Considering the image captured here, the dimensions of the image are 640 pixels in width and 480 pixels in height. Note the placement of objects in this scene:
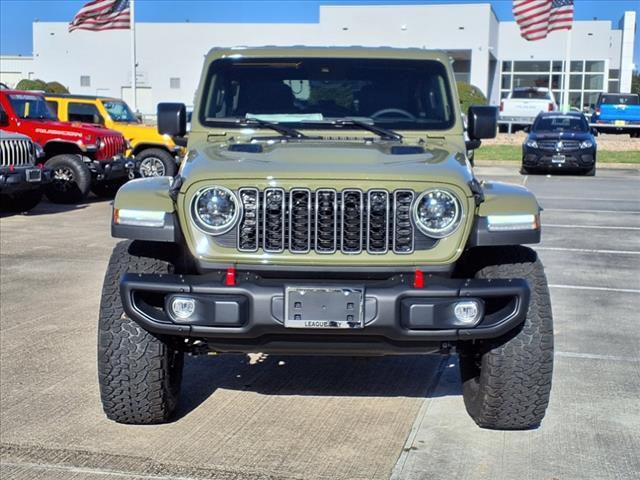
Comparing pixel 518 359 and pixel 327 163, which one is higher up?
pixel 327 163

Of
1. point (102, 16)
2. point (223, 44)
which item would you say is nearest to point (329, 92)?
point (102, 16)

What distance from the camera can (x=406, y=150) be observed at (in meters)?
5.02

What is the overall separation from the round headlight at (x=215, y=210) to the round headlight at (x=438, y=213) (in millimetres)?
855

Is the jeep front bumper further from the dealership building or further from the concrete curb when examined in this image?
the dealership building

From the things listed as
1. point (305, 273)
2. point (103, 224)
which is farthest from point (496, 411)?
point (103, 224)

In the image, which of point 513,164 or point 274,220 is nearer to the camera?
point 274,220

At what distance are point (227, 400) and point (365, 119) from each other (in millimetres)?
1847

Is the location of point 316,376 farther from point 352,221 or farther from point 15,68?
point 15,68

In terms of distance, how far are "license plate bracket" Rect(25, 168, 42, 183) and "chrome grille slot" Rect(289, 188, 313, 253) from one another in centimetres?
1048

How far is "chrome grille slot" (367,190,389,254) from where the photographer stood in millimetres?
4328

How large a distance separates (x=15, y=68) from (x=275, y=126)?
62445 mm

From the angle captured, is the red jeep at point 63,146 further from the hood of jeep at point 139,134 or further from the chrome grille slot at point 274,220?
the chrome grille slot at point 274,220

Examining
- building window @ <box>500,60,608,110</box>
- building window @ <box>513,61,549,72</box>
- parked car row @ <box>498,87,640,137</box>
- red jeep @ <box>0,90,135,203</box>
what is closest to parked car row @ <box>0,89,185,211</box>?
red jeep @ <box>0,90,135,203</box>

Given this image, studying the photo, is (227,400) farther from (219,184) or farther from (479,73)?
(479,73)
